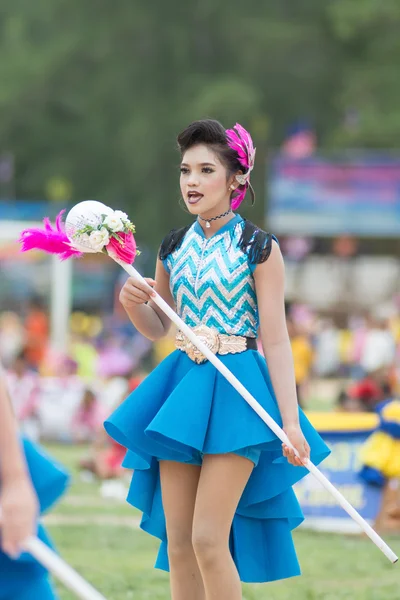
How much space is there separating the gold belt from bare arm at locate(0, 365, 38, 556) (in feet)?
5.08

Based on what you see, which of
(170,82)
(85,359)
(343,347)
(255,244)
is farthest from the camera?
(170,82)

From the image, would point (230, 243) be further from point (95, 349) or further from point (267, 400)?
point (95, 349)

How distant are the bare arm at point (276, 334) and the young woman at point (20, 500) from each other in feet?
3.85

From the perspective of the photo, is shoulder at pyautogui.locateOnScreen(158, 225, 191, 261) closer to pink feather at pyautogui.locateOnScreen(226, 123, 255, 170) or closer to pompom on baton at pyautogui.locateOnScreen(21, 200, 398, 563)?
pompom on baton at pyautogui.locateOnScreen(21, 200, 398, 563)

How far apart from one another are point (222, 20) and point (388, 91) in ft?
18.3

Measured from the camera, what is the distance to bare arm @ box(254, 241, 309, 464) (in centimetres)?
433

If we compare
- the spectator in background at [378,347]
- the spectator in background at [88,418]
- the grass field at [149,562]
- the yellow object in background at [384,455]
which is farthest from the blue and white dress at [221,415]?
the spectator in background at [378,347]

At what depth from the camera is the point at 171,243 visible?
4.67m

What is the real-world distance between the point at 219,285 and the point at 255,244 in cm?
19

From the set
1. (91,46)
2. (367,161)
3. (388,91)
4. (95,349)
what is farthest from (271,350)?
(91,46)

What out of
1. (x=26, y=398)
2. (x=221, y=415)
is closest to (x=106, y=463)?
(x=26, y=398)

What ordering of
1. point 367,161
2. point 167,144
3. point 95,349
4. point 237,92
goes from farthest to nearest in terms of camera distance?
point 167,144 < point 237,92 < point 367,161 < point 95,349

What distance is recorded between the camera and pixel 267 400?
14.3 ft

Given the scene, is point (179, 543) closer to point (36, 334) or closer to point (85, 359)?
point (85, 359)
